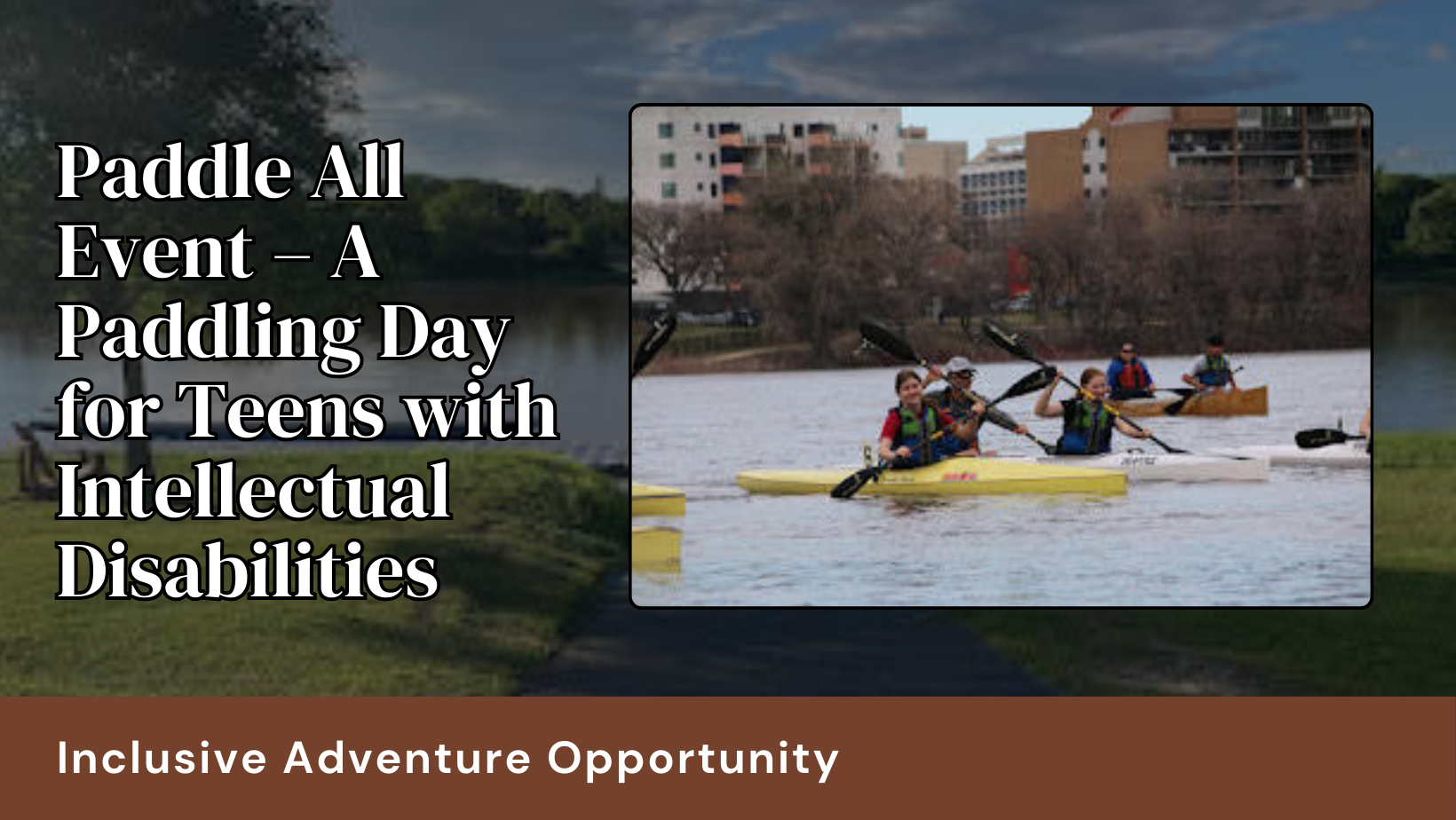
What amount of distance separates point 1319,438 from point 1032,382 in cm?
124

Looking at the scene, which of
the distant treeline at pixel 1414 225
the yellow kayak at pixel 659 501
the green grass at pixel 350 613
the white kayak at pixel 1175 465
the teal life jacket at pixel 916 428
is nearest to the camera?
the yellow kayak at pixel 659 501

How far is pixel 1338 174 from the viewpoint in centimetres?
830

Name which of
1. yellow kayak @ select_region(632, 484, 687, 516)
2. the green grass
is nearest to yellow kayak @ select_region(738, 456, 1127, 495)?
yellow kayak @ select_region(632, 484, 687, 516)

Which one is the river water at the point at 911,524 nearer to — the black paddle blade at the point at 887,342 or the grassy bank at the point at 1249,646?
the black paddle blade at the point at 887,342

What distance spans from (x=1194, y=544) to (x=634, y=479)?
2.31m

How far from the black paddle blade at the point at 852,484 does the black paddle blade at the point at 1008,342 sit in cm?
81

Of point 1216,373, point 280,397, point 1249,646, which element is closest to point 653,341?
point 1216,373

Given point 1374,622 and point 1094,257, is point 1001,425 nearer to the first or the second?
point 1094,257

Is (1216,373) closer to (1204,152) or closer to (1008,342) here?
(1008,342)

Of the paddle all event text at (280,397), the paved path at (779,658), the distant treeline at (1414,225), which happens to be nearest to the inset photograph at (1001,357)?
the distant treeline at (1414,225)

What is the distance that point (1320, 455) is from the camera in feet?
26.8

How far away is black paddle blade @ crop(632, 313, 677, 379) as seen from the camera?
7867mm

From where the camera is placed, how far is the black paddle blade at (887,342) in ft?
26.5

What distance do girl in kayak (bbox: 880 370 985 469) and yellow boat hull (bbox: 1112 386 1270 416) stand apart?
2.28 feet
